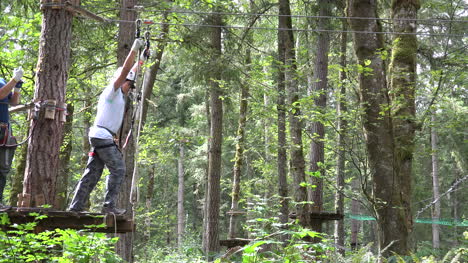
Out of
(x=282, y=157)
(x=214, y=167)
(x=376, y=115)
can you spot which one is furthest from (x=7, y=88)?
(x=214, y=167)

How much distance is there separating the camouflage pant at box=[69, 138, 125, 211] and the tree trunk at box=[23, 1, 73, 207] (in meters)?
0.46

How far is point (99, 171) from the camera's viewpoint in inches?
228

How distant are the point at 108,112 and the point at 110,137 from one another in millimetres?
280

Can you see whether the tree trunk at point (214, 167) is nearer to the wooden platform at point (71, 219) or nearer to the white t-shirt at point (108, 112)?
the white t-shirt at point (108, 112)

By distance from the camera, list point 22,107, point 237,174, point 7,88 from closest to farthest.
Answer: point 7,88
point 22,107
point 237,174

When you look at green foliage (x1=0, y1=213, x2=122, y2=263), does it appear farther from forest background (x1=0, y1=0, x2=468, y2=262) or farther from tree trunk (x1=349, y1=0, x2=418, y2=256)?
tree trunk (x1=349, y1=0, x2=418, y2=256)

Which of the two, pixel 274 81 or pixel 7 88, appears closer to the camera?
pixel 7 88

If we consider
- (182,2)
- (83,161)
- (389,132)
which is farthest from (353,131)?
(83,161)

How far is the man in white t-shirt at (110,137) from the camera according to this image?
5562mm

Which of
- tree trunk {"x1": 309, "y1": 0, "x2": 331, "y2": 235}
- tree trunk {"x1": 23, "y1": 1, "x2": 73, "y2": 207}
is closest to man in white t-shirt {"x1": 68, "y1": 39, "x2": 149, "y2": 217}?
tree trunk {"x1": 23, "y1": 1, "x2": 73, "y2": 207}

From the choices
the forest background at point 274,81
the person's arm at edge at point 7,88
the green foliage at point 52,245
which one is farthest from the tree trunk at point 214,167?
the green foliage at point 52,245

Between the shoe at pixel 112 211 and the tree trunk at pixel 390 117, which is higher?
the tree trunk at pixel 390 117

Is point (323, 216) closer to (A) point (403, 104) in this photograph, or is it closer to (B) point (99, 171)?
(A) point (403, 104)

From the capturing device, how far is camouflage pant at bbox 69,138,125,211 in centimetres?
560
